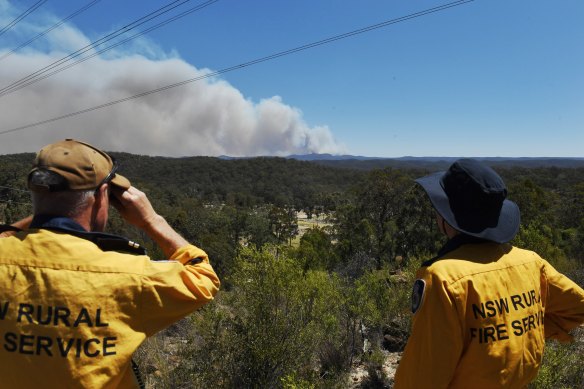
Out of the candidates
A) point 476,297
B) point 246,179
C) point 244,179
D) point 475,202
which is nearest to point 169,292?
point 476,297

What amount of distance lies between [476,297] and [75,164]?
150cm

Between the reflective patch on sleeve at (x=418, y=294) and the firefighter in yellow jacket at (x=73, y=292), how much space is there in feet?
2.63

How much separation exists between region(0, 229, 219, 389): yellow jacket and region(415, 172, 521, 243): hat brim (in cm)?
111

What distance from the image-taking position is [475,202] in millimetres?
1648

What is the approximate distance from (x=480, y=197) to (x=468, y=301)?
423 millimetres

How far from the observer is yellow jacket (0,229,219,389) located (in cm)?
120

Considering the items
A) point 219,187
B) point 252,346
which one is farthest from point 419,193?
point 219,187

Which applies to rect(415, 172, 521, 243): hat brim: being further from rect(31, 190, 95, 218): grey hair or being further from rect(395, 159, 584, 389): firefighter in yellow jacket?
rect(31, 190, 95, 218): grey hair

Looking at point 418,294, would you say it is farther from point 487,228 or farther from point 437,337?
point 487,228

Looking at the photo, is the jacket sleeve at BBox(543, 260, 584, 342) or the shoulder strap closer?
the shoulder strap

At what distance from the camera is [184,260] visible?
4.75 feet

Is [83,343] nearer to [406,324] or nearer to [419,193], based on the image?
[406,324]

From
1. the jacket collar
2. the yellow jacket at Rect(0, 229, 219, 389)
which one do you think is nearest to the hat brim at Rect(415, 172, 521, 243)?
the yellow jacket at Rect(0, 229, 219, 389)

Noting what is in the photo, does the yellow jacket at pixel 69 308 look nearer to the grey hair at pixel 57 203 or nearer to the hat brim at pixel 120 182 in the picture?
the grey hair at pixel 57 203
